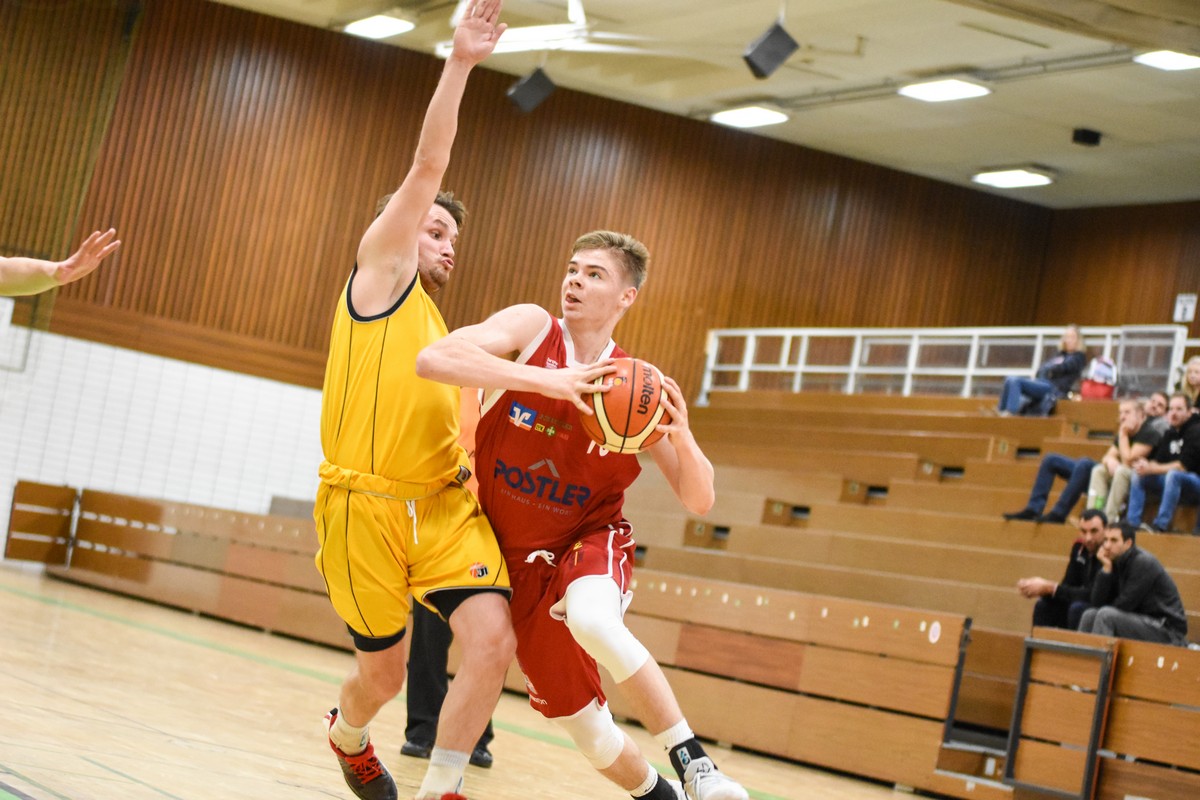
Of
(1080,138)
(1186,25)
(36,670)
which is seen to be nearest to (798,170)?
(1080,138)

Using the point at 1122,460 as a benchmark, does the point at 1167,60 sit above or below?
above

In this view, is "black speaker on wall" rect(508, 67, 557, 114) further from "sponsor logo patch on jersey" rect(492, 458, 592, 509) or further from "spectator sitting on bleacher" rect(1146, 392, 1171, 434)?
"sponsor logo patch on jersey" rect(492, 458, 592, 509)

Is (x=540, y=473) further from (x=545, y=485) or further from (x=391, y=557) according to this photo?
(x=391, y=557)

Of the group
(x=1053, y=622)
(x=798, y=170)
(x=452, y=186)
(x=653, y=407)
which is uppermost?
(x=798, y=170)

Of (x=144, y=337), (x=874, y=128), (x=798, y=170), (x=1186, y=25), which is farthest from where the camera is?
(x=798, y=170)

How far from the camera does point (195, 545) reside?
11812 mm

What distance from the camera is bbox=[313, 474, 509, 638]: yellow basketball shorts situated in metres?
3.30

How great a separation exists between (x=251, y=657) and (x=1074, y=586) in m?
4.98

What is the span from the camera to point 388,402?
11.0 ft

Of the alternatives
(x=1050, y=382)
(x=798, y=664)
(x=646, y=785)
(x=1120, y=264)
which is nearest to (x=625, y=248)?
(x=646, y=785)

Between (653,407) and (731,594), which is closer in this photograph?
(653,407)

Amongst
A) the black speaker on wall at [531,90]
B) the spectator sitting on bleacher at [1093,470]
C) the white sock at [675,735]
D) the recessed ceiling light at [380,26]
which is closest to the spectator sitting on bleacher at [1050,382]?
the spectator sitting on bleacher at [1093,470]

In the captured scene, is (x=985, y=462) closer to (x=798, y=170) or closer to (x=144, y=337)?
(x=798, y=170)

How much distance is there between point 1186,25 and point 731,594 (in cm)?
470
